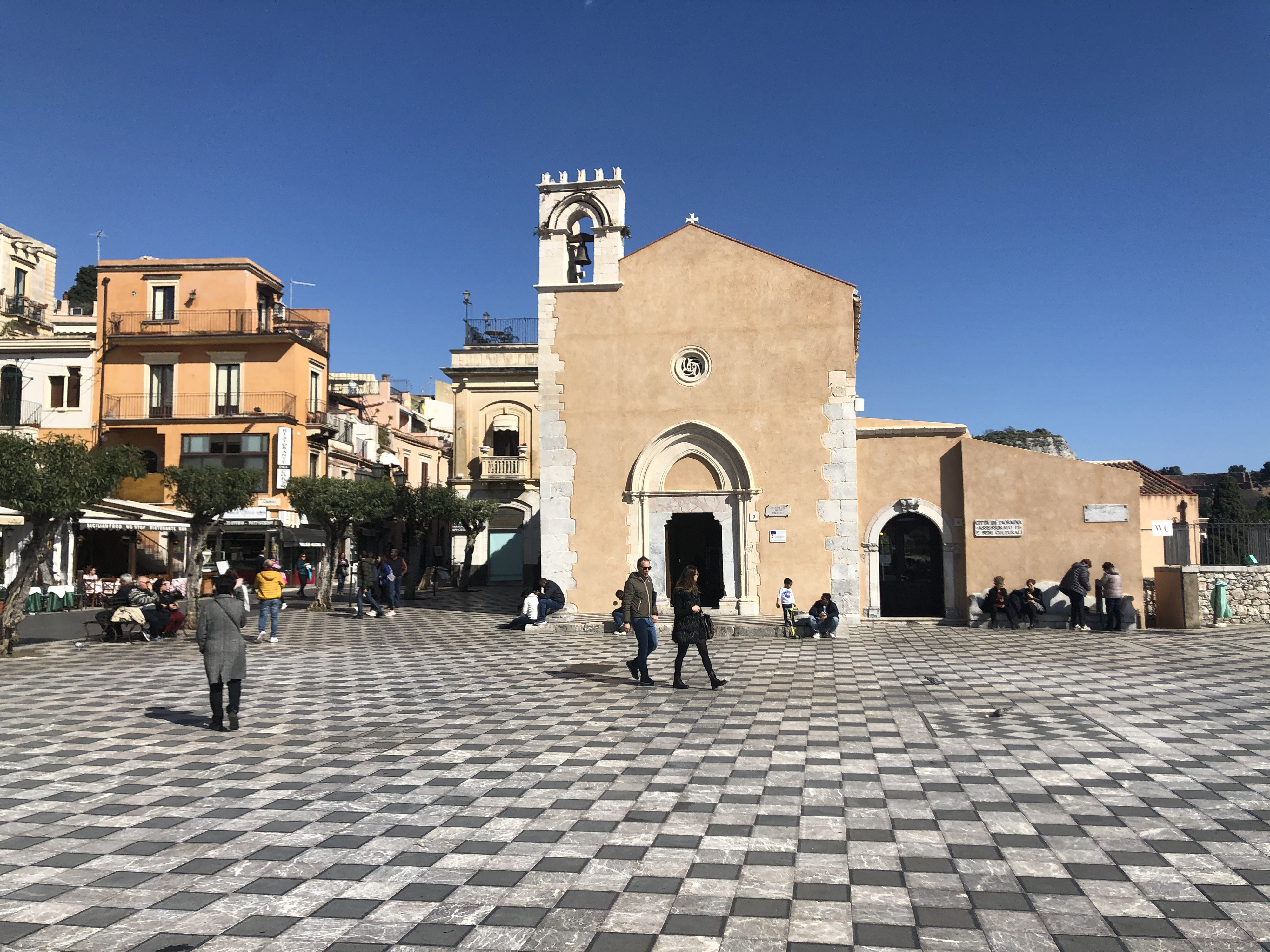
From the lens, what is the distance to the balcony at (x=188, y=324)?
31953mm

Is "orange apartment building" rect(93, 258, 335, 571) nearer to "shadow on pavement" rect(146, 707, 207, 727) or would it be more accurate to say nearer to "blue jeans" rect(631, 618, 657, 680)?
"shadow on pavement" rect(146, 707, 207, 727)

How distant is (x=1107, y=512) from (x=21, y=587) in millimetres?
20194

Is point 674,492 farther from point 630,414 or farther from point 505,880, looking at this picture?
point 505,880

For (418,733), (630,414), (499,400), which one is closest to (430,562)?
(499,400)

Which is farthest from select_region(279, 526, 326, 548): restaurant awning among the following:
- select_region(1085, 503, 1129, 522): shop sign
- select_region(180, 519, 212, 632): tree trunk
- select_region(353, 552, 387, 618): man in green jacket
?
select_region(1085, 503, 1129, 522): shop sign

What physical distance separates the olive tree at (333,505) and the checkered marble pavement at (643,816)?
10.1 m

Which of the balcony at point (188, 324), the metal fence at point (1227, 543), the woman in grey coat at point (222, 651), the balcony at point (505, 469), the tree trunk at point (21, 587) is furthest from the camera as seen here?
the balcony at point (505, 469)

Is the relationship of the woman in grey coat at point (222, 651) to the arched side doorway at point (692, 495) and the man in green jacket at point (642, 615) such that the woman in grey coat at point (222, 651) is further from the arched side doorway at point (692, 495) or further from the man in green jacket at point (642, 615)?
the arched side doorway at point (692, 495)

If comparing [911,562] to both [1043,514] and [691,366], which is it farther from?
[691,366]

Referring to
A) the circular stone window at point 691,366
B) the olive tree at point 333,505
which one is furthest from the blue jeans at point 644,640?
the olive tree at point 333,505

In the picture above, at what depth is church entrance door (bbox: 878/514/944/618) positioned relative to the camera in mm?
→ 20125

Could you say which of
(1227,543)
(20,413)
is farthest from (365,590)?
(1227,543)

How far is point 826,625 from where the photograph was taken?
1664cm

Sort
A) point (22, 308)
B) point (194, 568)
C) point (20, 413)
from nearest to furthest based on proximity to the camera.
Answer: point (194, 568) → point (20, 413) → point (22, 308)
